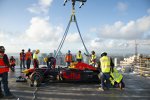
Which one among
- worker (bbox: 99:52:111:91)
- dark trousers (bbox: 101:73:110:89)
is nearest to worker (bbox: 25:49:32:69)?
dark trousers (bbox: 101:73:110:89)

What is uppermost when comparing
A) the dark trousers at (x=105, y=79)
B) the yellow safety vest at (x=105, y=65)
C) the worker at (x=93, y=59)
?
the worker at (x=93, y=59)

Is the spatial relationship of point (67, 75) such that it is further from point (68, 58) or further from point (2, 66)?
point (68, 58)

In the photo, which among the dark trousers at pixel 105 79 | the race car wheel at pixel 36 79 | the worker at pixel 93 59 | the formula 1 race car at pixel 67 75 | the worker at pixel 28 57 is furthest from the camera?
the worker at pixel 28 57

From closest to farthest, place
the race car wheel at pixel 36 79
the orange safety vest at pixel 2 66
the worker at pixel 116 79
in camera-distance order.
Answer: the orange safety vest at pixel 2 66, the worker at pixel 116 79, the race car wheel at pixel 36 79

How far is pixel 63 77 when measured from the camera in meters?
15.1

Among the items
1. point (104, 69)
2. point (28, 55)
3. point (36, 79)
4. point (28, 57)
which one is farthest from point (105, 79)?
point (28, 55)

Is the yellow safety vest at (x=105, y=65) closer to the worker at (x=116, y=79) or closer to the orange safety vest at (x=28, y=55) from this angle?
the worker at (x=116, y=79)

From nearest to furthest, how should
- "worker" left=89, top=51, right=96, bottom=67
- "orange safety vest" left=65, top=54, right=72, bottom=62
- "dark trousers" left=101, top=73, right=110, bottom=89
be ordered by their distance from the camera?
"dark trousers" left=101, top=73, right=110, bottom=89 → "worker" left=89, top=51, right=96, bottom=67 → "orange safety vest" left=65, top=54, right=72, bottom=62

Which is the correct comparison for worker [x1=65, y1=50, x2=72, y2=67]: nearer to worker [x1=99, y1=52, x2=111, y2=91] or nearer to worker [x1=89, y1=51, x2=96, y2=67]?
worker [x1=89, y1=51, x2=96, y2=67]

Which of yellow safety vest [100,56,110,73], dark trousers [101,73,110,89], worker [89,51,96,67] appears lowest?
dark trousers [101,73,110,89]

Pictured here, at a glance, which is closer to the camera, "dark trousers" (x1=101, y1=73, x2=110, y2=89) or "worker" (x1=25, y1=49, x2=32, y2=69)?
"dark trousers" (x1=101, y1=73, x2=110, y2=89)

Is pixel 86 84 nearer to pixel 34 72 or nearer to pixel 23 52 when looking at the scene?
pixel 34 72

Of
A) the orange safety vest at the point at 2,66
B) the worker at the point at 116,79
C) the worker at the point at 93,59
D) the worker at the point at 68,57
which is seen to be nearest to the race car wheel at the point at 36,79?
the orange safety vest at the point at 2,66

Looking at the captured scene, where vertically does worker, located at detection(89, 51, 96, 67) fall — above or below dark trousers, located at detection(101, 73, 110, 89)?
above
